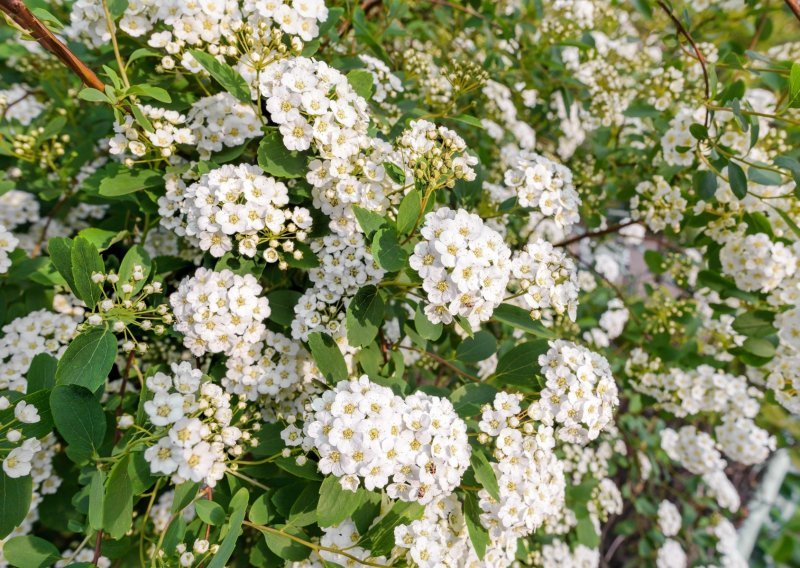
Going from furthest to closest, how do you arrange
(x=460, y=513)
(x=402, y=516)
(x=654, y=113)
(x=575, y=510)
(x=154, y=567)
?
(x=575, y=510)
(x=654, y=113)
(x=460, y=513)
(x=402, y=516)
(x=154, y=567)

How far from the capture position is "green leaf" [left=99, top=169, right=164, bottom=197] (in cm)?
161

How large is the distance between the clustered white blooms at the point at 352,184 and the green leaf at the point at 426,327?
0.33m

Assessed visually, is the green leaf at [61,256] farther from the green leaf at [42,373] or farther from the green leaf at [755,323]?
the green leaf at [755,323]

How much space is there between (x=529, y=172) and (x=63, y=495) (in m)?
2.24

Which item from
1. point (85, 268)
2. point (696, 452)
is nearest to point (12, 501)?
point (85, 268)

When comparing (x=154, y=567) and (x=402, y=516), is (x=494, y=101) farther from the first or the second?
(x=154, y=567)

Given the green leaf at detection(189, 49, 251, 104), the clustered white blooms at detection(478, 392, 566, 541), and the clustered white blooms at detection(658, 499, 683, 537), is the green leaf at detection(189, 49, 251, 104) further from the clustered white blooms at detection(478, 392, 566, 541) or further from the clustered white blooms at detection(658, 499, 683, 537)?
the clustered white blooms at detection(658, 499, 683, 537)

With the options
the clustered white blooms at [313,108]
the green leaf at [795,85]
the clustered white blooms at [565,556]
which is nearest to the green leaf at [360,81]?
the clustered white blooms at [313,108]

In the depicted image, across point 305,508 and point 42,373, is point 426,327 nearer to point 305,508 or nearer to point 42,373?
point 305,508

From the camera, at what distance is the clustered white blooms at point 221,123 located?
5.49 feet

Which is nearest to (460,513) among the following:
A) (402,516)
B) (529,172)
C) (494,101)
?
(402,516)

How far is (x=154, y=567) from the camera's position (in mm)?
1335

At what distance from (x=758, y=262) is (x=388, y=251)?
5.83 ft

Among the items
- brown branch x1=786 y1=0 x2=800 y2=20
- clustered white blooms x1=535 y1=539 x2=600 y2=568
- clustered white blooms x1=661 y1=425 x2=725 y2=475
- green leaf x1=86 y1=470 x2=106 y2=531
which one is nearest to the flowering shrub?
green leaf x1=86 y1=470 x2=106 y2=531
